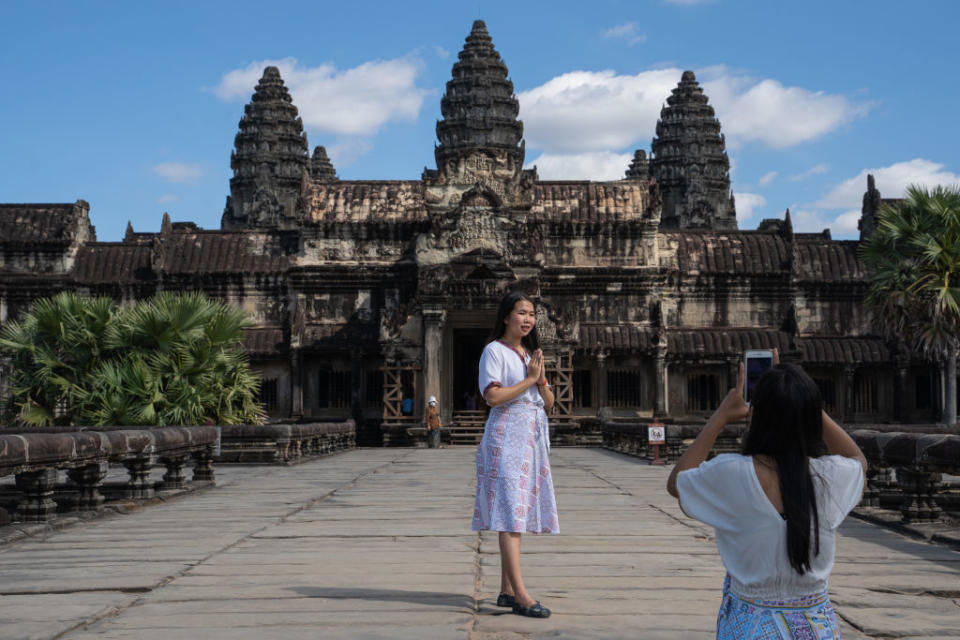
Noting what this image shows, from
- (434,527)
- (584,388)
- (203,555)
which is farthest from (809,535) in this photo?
(584,388)

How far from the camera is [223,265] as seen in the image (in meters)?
38.6

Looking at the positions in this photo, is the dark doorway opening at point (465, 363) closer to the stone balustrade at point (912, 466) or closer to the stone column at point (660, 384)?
the stone column at point (660, 384)

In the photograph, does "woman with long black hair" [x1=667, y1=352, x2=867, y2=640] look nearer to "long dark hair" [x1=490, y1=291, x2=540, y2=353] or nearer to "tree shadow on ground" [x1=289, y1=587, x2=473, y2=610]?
"tree shadow on ground" [x1=289, y1=587, x2=473, y2=610]

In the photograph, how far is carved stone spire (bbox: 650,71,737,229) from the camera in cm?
6712

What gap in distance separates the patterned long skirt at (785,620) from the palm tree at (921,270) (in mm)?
25350

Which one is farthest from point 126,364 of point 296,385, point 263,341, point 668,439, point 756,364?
point 756,364

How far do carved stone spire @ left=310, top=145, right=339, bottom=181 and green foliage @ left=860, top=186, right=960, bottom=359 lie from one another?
5532 cm

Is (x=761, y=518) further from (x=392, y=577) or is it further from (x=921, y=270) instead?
(x=921, y=270)

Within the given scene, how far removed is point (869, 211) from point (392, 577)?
126 ft

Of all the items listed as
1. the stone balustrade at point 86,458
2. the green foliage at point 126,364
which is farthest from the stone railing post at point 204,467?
the green foliage at point 126,364

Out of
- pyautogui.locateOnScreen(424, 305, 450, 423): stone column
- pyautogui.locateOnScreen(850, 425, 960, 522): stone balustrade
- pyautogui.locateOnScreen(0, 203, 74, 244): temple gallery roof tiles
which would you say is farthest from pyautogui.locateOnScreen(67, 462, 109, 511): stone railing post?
pyautogui.locateOnScreen(0, 203, 74, 244): temple gallery roof tiles

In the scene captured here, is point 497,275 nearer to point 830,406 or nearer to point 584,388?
point 584,388

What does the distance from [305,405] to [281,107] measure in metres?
39.1

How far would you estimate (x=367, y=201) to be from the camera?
39219 millimetres
